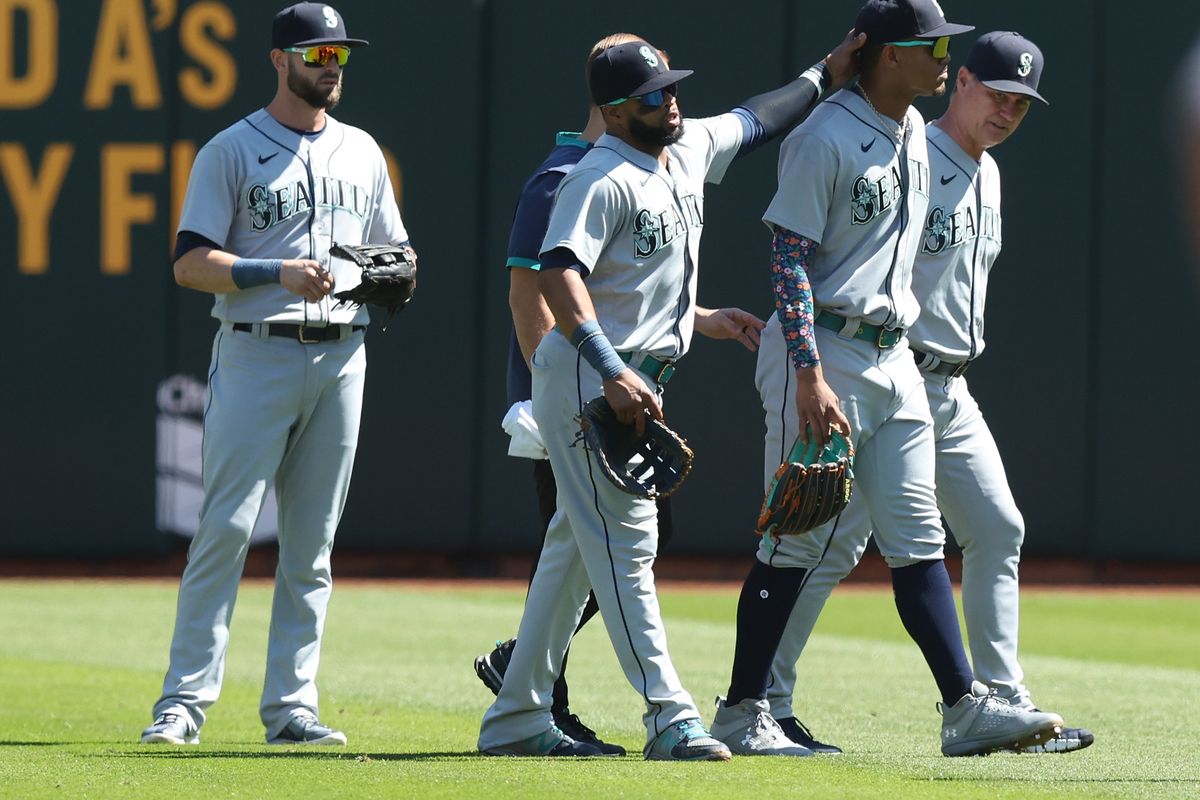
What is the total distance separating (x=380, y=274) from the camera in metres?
5.67

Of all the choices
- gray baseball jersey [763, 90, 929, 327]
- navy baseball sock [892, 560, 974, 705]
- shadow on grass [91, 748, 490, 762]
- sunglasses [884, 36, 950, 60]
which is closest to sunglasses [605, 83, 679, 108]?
gray baseball jersey [763, 90, 929, 327]

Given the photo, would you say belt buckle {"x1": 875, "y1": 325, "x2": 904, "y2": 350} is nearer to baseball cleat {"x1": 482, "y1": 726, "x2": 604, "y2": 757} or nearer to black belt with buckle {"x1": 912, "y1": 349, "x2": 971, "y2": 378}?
black belt with buckle {"x1": 912, "y1": 349, "x2": 971, "y2": 378}

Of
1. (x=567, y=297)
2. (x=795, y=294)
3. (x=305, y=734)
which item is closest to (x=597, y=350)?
(x=567, y=297)

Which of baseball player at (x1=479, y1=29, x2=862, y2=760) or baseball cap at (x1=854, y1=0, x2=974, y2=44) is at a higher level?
baseball cap at (x1=854, y1=0, x2=974, y2=44)

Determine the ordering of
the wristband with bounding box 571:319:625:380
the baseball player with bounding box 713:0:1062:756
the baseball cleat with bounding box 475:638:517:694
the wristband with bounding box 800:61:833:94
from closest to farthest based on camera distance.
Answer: the wristband with bounding box 571:319:625:380, the baseball player with bounding box 713:0:1062:756, the wristband with bounding box 800:61:833:94, the baseball cleat with bounding box 475:638:517:694

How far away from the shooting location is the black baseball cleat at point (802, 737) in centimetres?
543

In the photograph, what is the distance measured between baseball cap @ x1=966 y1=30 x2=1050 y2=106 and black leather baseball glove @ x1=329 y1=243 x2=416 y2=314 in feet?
6.01

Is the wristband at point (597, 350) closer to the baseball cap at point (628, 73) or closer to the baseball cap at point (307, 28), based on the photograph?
the baseball cap at point (628, 73)

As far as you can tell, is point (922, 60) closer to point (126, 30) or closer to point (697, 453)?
point (697, 453)

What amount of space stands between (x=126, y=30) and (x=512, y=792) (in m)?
9.26

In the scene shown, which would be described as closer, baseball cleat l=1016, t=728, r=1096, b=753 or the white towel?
baseball cleat l=1016, t=728, r=1096, b=753

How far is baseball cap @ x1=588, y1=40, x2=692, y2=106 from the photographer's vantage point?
4945 mm

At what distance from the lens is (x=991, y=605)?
5660 millimetres

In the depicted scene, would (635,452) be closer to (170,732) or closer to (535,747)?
(535,747)
